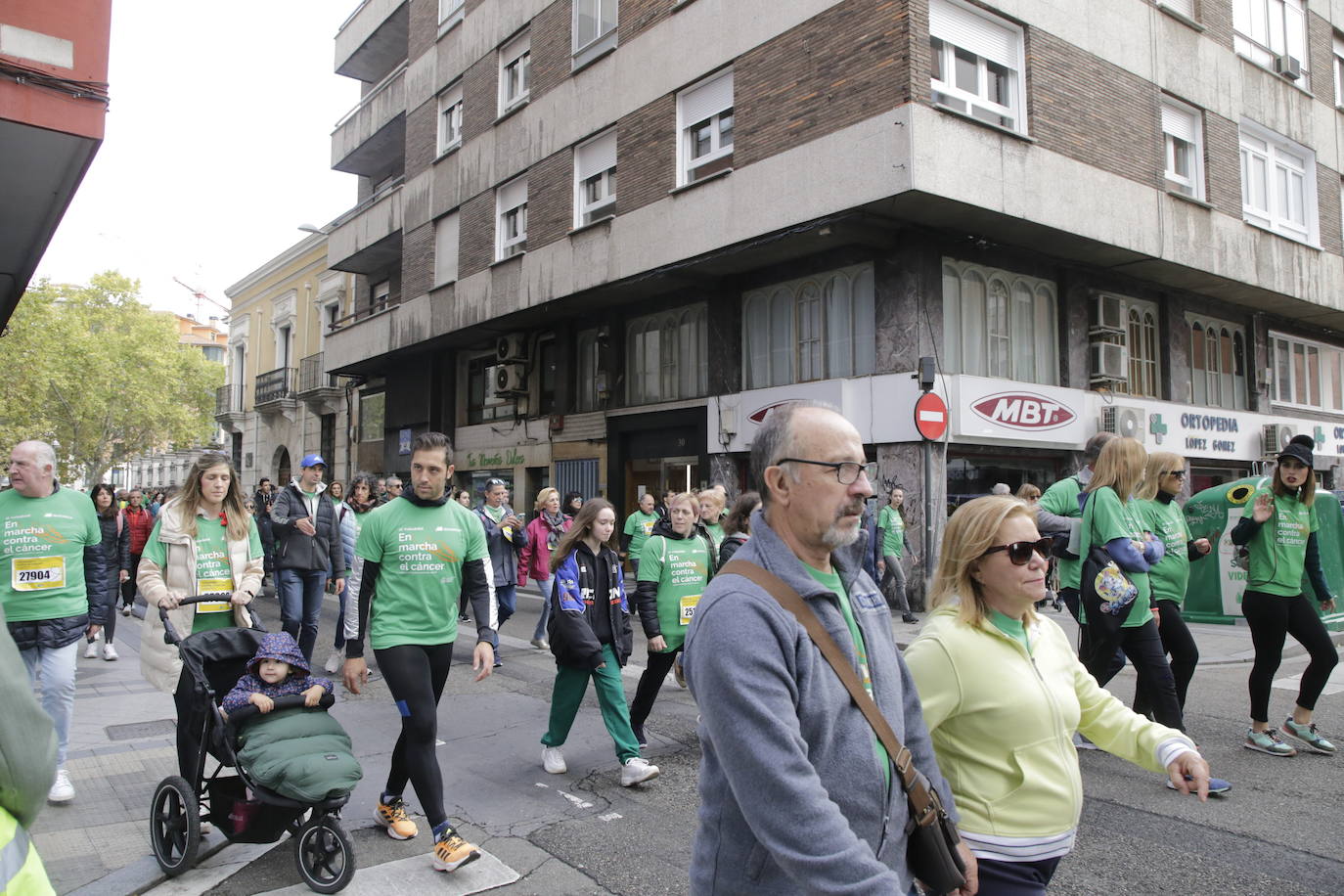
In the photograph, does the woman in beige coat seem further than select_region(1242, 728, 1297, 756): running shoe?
No

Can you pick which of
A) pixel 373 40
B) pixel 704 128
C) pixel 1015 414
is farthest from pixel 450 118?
pixel 1015 414

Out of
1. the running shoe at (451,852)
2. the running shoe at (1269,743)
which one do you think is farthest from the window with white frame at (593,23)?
the running shoe at (451,852)

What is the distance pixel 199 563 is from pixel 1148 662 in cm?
533

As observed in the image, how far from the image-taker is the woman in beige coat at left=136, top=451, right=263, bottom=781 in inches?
191

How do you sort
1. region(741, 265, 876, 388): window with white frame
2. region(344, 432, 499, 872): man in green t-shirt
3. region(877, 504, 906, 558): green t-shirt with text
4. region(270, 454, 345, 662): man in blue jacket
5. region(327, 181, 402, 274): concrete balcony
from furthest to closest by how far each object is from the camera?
1. region(327, 181, 402, 274): concrete balcony
2. region(741, 265, 876, 388): window with white frame
3. region(877, 504, 906, 558): green t-shirt with text
4. region(270, 454, 345, 662): man in blue jacket
5. region(344, 432, 499, 872): man in green t-shirt

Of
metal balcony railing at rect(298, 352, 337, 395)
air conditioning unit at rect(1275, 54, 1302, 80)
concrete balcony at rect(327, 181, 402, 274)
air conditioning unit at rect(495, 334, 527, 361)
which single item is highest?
air conditioning unit at rect(1275, 54, 1302, 80)

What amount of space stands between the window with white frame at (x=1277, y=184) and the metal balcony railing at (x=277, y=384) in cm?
2974

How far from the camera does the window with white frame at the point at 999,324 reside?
14.8 m

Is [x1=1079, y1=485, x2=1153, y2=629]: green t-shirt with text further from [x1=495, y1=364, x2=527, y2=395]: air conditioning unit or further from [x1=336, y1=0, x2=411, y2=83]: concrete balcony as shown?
[x1=336, y1=0, x2=411, y2=83]: concrete balcony

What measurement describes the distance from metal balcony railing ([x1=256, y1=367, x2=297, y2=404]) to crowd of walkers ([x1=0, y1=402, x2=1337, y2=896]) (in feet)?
83.1

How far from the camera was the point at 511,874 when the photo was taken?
4141mm

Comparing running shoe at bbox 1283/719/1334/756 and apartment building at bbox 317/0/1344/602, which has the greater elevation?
apartment building at bbox 317/0/1344/602

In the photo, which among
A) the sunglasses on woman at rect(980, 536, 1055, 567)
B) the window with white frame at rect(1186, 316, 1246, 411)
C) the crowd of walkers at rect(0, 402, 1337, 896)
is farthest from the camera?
the window with white frame at rect(1186, 316, 1246, 411)

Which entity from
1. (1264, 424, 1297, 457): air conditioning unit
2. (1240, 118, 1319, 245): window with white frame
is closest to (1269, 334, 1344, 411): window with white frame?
(1264, 424, 1297, 457): air conditioning unit
